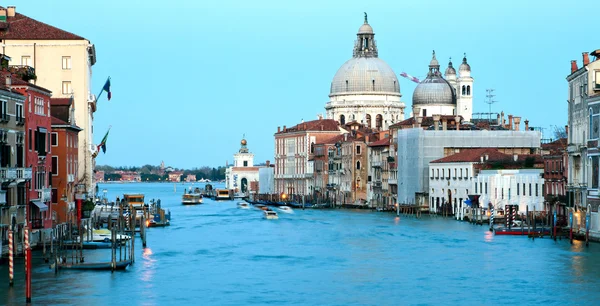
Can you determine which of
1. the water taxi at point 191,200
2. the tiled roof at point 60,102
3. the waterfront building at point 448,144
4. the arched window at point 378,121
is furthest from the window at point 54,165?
the arched window at point 378,121

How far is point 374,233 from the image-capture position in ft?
160

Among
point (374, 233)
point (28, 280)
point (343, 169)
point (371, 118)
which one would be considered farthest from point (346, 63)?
point (28, 280)

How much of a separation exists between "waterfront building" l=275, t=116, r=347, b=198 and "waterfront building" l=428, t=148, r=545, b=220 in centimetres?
3119

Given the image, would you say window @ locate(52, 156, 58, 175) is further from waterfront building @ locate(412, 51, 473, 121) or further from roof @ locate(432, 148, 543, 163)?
waterfront building @ locate(412, 51, 473, 121)

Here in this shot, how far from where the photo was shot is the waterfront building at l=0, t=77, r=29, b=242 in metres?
30.4

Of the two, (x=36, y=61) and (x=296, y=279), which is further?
(x=36, y=61)

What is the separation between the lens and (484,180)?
5734 cm

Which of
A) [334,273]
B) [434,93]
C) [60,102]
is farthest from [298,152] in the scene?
[334,273]

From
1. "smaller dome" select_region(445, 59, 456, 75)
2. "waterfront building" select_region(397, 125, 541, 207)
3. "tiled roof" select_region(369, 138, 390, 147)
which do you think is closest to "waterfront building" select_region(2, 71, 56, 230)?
"waterfront building" select_region(397, 125, 541, 207)

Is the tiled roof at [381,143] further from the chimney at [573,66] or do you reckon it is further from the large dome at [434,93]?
the chimney at [573,66]

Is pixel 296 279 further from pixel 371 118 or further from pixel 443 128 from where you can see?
pixel 371 118

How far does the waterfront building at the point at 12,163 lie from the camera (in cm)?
3044

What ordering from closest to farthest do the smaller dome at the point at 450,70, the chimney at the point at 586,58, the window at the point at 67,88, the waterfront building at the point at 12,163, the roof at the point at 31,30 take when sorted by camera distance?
the waterfront building at the point at 12,163, the chimney at the point at 586,58, the roof at the point at 31,30, the window at the point at 67,88, the smaller dome at the point at 450,70

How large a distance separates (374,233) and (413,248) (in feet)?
27.5
